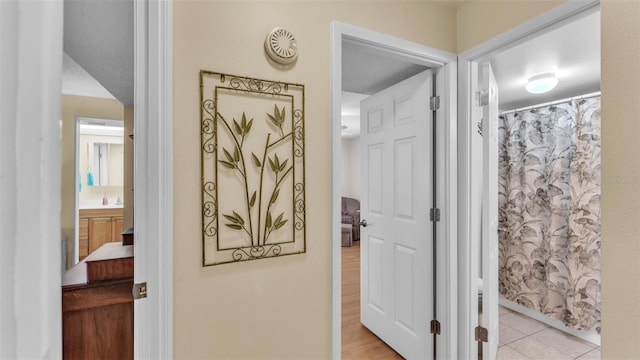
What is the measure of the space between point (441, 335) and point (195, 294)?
1521 mm

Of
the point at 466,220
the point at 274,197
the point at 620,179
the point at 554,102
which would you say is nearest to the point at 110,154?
the point at 274,197

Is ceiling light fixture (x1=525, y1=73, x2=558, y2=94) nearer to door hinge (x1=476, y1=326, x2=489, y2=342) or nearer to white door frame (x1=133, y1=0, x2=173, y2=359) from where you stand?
door hinge (x1=476, y1=326, x2=489, y2=342)

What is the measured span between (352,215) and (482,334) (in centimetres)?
426

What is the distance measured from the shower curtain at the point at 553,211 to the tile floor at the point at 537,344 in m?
0.14

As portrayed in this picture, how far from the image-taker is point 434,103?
1.88m

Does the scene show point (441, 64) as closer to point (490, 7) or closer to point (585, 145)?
point (490, 7)

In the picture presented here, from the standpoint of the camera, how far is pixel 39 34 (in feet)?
0.70

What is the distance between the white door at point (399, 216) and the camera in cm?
193

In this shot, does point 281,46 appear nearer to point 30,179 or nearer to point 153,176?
point 153,176

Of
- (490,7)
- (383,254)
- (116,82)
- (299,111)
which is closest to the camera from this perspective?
(116,82)

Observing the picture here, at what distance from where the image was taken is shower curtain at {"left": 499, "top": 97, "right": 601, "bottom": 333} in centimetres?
237

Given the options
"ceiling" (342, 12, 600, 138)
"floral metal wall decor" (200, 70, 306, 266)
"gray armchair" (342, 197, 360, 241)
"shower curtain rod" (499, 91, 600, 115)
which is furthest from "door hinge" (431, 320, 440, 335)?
"gray armchair" (342, 197, 360, 241)

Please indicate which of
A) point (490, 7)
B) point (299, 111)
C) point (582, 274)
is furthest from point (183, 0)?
point (582, 274)

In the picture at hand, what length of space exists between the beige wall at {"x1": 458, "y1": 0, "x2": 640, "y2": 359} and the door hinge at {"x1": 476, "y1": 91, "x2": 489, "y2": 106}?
114cm
